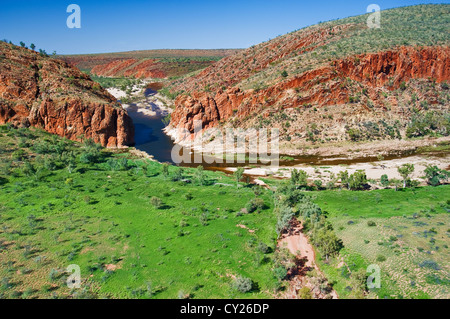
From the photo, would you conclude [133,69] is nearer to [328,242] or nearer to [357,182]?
[357,182]

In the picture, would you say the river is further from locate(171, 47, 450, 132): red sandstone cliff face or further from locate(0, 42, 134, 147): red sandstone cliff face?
locate(171, 47, 450, 132): red sandstone cliff face

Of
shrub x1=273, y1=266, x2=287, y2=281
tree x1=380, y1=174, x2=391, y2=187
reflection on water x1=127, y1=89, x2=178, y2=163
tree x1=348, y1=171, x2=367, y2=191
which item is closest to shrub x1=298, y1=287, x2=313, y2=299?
shrub x1=273, y1=266, x2=287, y2=281

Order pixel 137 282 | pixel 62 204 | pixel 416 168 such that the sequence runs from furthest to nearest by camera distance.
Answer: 1. pixel 416 168
2. pixel 62 204
3. pixel 137 282

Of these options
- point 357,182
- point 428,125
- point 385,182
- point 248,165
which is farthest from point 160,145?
point 428,125

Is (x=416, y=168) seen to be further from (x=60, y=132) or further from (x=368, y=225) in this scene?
(x=60, y=132)

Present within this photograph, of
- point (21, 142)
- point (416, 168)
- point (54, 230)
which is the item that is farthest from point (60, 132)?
point (416, 168)

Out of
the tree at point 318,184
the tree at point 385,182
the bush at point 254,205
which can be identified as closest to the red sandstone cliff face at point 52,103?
the bush at point 254,205
